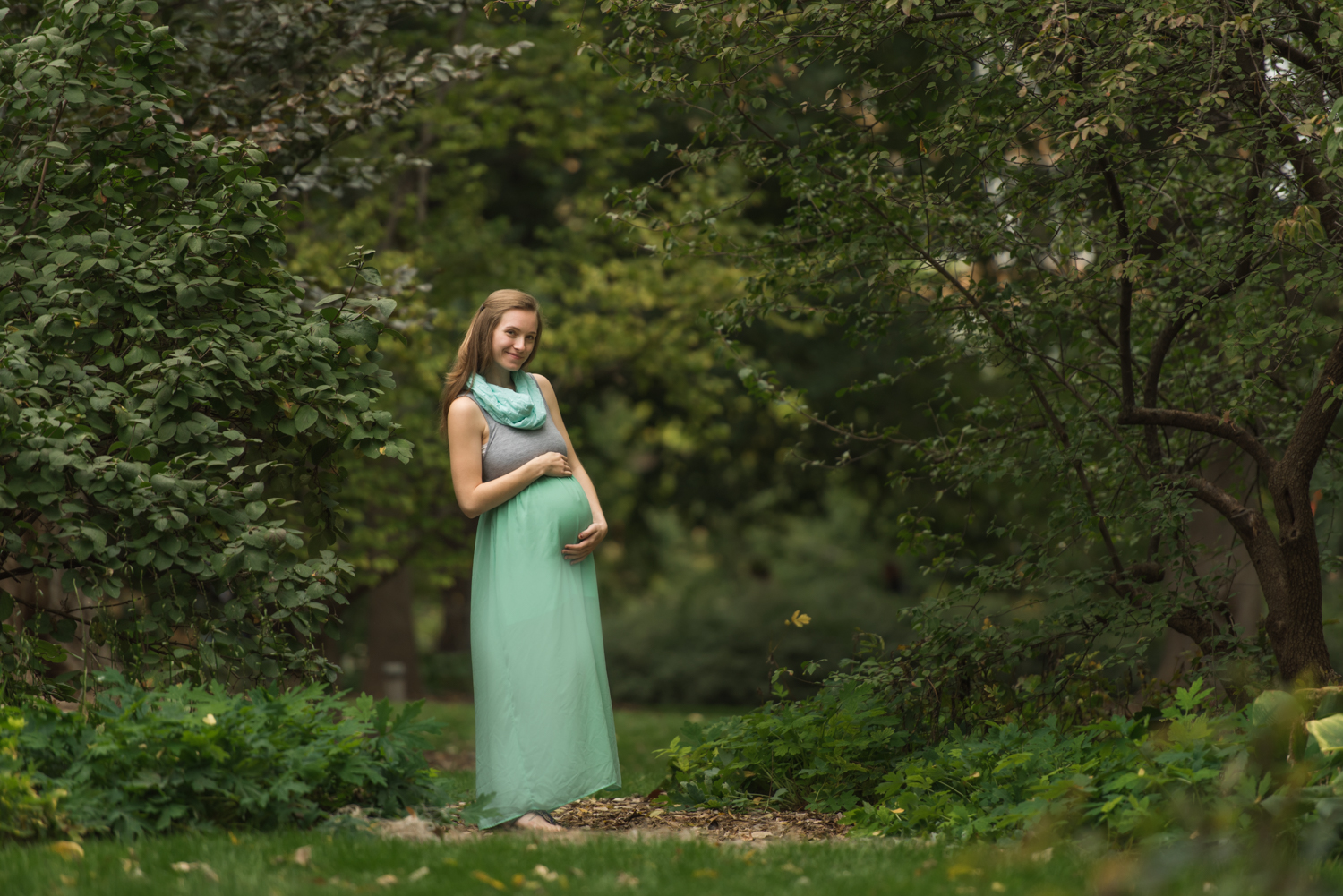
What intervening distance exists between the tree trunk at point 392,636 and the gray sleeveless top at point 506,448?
34.1 ft

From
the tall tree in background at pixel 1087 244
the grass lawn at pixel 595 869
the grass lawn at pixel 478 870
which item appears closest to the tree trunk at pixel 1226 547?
the tall tree in background at pixel 1087 244

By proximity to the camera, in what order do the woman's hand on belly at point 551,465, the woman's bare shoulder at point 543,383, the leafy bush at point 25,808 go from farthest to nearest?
the woman's bare shoulder at point 543,383
the woman's hand on belly at point 551,465
the leafy bush at point 25,808

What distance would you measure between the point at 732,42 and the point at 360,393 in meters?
2.37

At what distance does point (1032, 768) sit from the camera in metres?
4.93

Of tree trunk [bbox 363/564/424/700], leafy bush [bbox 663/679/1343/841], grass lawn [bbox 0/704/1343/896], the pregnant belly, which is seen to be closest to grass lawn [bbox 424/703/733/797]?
tree trunk [bbox 363/564/424/700]

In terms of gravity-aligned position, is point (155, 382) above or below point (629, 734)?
above

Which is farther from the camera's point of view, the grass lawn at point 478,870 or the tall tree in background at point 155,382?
the tall tree in background at point 155,382

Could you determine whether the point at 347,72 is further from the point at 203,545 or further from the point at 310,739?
the point at 310,739

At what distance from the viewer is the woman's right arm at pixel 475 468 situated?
4887 mm

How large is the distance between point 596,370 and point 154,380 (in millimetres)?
9311

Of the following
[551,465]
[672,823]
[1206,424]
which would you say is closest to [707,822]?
[672,823]

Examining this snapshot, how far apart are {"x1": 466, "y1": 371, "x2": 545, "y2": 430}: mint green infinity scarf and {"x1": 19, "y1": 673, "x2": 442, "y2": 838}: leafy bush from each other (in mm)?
1267

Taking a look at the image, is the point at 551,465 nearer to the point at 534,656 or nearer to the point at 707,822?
the point at 534,656

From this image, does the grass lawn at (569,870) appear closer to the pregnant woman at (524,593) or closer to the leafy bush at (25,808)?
the leafy bush at (25,808)
